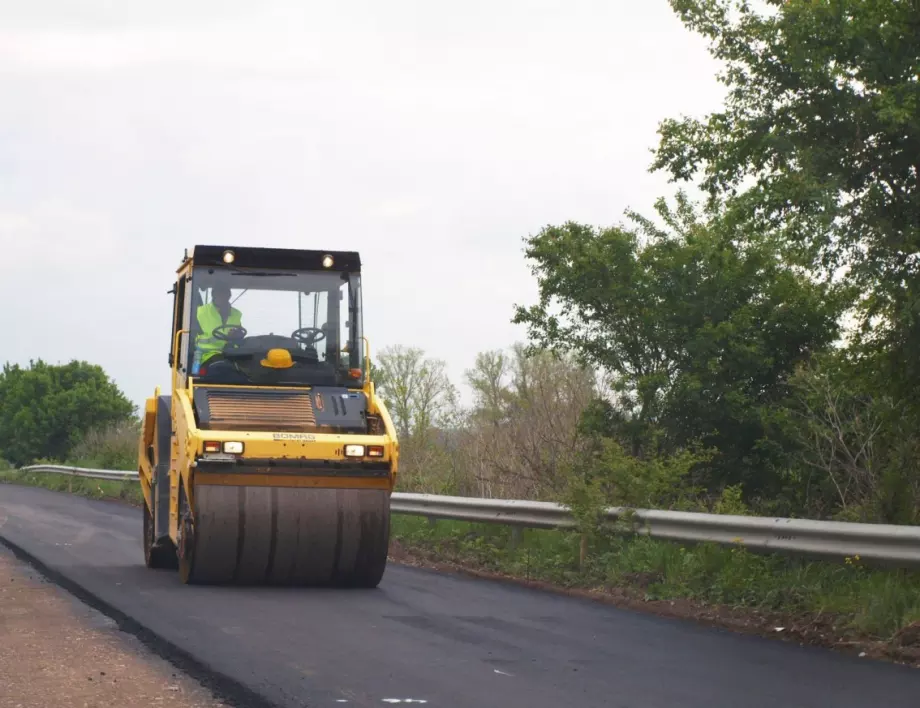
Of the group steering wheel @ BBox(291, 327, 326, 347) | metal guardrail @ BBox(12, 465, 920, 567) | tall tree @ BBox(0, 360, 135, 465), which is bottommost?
metal guardrail @ BBox(12, 465, 920, 567)

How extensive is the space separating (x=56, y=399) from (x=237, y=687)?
66.2 m

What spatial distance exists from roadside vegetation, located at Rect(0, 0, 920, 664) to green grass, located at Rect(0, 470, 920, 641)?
25 mm

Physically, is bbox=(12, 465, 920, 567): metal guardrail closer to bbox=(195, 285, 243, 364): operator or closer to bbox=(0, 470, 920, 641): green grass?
bbox=(0, 470, 920, 641): green grass

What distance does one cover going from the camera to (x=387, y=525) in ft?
39.7

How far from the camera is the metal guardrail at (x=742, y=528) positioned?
922 cm

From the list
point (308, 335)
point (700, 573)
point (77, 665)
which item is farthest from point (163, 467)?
point (77, 665)

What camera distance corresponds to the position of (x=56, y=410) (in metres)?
69.8

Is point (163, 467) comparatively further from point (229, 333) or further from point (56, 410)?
point (56, 410)

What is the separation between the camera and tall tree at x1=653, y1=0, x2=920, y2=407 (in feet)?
41.0

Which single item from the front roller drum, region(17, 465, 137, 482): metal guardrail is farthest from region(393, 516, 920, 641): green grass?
region(17, 465, 137, 482): metal guardrail

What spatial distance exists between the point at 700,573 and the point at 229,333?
194 inches

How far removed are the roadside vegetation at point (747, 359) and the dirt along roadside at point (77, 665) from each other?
449 centimetres

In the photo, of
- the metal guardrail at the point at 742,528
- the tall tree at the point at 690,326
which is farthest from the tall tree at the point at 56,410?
the metal guardrail at the point at 742,528

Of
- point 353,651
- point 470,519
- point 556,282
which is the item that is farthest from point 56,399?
point 353,651
